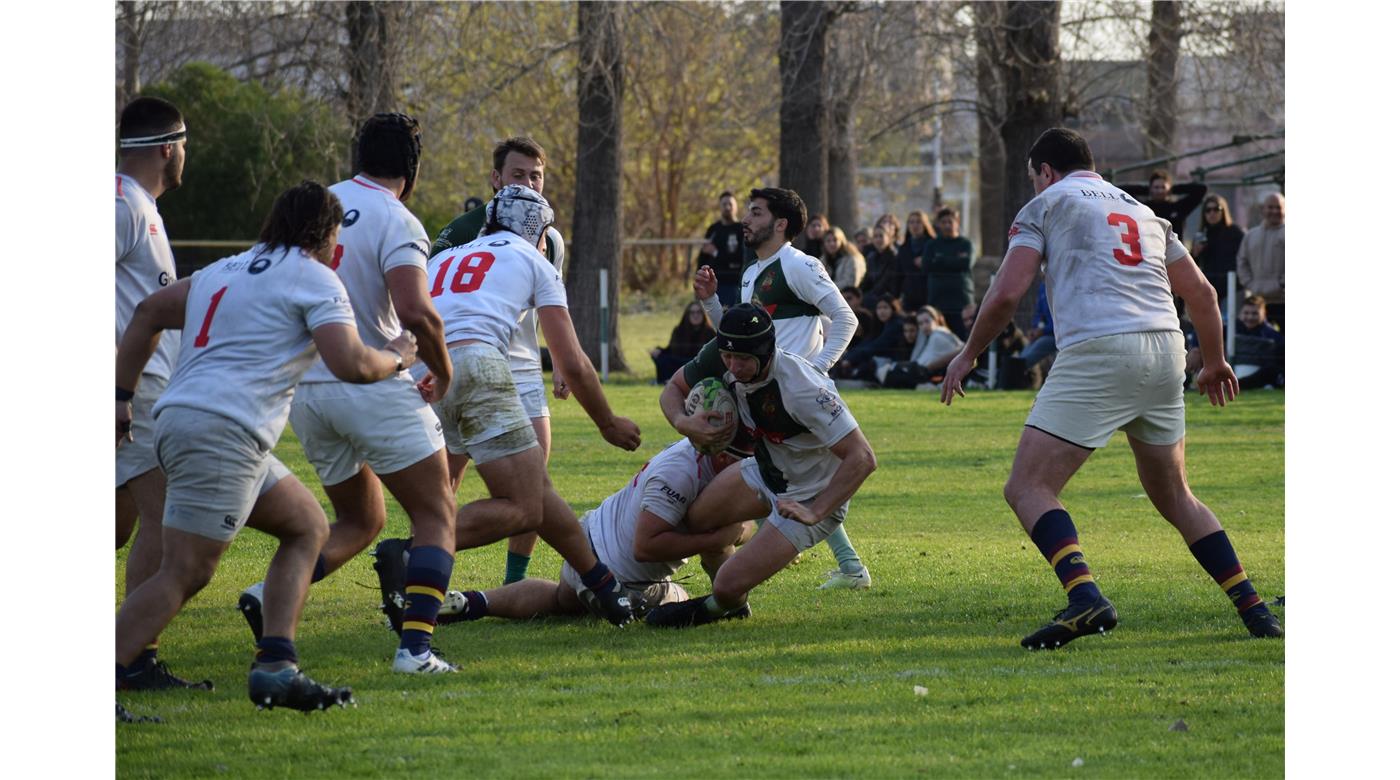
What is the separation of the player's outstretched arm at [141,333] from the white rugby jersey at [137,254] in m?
0.35

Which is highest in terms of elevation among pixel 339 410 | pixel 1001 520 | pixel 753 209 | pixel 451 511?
pixel 753 209

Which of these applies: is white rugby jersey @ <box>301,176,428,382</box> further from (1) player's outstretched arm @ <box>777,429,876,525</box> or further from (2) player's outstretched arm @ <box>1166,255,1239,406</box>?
(2) player's outstretched arm @ <box>1166,255,1239,406</box>

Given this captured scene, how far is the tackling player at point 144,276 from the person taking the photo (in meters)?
6.00

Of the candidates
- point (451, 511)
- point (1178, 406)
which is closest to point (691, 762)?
point (451, 511)

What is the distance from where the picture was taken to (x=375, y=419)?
5.81m

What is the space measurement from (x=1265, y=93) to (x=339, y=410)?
64.6 ft

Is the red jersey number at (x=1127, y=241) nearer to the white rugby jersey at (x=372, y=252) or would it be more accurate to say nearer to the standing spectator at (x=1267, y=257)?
the white rugby jersey at (x=372, y=252)

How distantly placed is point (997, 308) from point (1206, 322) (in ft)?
3.06

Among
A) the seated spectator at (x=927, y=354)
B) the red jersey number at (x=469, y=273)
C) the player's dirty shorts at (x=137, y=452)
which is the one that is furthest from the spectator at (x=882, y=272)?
the player's dirty shorts at (x=137, y=452)

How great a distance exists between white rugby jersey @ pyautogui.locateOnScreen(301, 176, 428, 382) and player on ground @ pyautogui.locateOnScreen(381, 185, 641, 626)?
0.48 metres

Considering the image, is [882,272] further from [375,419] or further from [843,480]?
[375,419]

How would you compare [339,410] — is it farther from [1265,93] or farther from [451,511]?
[1265,93]

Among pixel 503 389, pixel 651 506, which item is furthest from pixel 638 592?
pixel 503 389

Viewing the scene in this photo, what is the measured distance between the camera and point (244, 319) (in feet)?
17.3
